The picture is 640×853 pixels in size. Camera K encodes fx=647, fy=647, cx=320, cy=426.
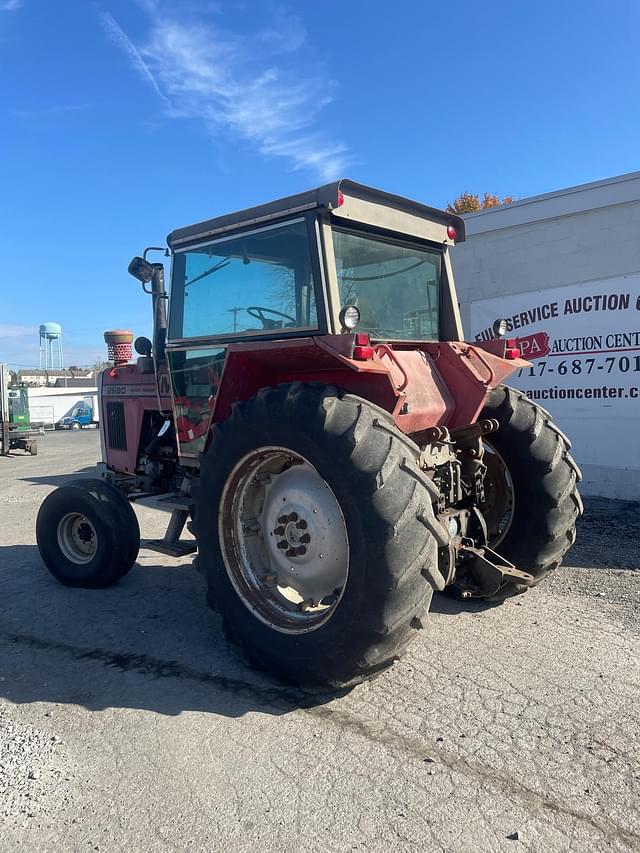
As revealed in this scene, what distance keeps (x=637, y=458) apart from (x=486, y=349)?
402cm

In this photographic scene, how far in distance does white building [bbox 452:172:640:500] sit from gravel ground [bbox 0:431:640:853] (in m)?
3.62

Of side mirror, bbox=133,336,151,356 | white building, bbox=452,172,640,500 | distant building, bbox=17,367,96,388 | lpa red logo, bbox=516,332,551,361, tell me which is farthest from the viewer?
distant building, bbox=17,367,96,388

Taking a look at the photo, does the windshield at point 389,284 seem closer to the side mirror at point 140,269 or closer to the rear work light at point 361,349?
the rear work light at point 361,349

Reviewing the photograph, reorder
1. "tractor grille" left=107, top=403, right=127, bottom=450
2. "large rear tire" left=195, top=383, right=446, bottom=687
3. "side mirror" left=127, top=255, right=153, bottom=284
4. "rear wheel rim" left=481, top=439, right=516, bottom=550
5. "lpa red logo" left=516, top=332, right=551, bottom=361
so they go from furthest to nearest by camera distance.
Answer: "lpa red logo" left=516, top=332, right=551, bottom=361, "tractor grille" left=107, top=403, right=127, bottom=450, "side mirror" left=127, top=255, right=153, bottom=284, "rear wheel rim" left=481, top=439, right=516, bottom=550, "large rear tire" left=195, top=383, right=446, bottom=687

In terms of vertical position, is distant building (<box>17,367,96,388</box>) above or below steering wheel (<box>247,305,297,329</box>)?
above

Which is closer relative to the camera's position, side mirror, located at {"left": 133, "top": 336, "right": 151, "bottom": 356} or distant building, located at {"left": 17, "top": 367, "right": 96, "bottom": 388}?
side mirror, located at {"left": 133, "top": 336, "right": 151, "bottom": 356}

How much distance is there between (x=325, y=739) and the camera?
2.94 meters

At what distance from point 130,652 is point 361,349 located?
7.72 ft

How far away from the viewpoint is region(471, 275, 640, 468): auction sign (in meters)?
7.66

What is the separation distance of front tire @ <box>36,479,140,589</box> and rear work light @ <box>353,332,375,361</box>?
2666mm

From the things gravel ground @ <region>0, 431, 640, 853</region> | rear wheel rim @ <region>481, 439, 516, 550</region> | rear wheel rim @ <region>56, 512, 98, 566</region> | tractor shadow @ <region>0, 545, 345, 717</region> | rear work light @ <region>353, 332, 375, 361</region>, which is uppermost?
rear work light @ <region>353, 332, 375, 361</region>

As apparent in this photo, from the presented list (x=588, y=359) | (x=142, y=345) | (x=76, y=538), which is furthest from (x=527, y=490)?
(x=588, y=359)

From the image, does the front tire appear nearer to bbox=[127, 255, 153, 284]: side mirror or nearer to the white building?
bbox=[127, 255, 153, 284]: side mirror

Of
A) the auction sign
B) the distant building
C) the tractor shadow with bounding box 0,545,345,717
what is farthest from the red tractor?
the distant building
